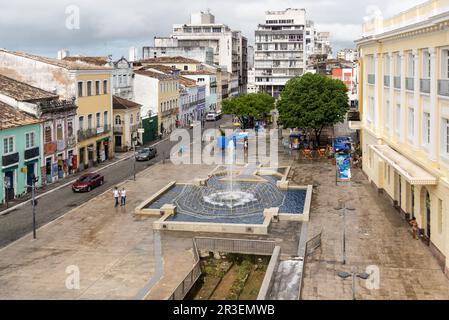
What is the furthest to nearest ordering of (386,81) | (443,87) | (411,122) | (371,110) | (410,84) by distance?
1. (371,110)
2. (386,81)
3. (411,122)
4. (410,84)
5. (443,87)

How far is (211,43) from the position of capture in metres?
132

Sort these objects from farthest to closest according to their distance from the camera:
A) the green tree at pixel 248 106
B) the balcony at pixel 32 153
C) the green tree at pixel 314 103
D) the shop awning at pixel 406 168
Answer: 1. the green tree at pixel 248 106
2. the green tree at pixel 314 103
3. the balcony at pixel 32 153
4. the shop awning at pixel 406 168

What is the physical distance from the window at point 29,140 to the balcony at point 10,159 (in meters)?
1.60

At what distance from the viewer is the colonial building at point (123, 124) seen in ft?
193

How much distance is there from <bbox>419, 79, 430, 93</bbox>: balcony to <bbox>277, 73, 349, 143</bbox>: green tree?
26.9 meters

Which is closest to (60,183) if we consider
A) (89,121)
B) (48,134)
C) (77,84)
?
(48,134)

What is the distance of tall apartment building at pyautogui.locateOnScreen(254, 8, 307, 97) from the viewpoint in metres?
112

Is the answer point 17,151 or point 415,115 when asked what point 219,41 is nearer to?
point 17,151

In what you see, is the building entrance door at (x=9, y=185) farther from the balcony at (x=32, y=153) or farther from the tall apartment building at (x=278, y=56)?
the tall apartment building at (x=278, y=56)

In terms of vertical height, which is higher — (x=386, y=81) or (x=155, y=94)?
(x=155, y=94)

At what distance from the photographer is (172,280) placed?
21562 mm

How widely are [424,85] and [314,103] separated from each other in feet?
91.6

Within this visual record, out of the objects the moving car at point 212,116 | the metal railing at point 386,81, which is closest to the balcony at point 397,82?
the metal railing at point 386,81
